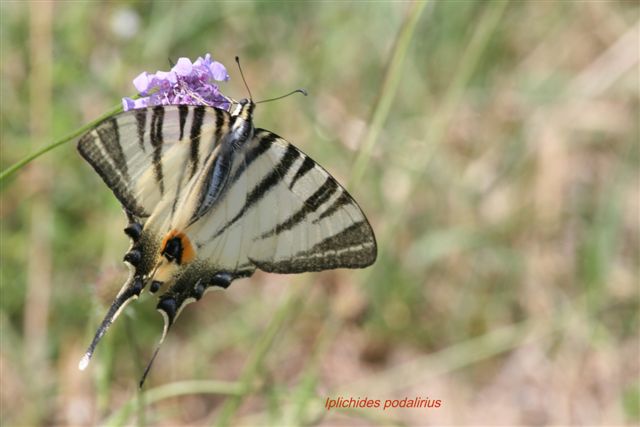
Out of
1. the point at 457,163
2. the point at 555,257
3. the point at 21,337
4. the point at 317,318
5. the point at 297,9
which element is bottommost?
the point at 21,337

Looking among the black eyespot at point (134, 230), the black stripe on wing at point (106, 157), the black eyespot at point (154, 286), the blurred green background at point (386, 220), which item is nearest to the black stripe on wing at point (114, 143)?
the black stripe on wing at point (106, 157)

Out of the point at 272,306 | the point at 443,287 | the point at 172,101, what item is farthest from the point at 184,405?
the point at 172,101

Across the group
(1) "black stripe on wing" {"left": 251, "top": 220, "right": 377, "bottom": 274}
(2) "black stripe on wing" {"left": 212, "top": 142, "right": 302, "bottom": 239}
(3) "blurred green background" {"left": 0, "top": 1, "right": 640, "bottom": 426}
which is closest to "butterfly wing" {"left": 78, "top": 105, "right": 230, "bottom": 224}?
(2) "black stripe on wing" {"left": 212, "top": 142, "right": 302, "bottom": 239}

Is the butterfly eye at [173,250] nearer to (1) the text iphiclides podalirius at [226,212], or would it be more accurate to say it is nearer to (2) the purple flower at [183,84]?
(1) the text iphiclides podalirius at [226,212]

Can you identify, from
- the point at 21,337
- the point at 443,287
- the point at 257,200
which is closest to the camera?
the point at 257,200

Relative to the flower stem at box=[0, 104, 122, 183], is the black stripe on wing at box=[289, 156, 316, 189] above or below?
above

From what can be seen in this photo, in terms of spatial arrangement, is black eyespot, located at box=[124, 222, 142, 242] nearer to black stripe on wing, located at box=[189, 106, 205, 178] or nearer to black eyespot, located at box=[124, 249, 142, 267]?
black eyespot, located at box=[124, 249, 142, 267]

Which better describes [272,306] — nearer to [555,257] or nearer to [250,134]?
[555,257]
